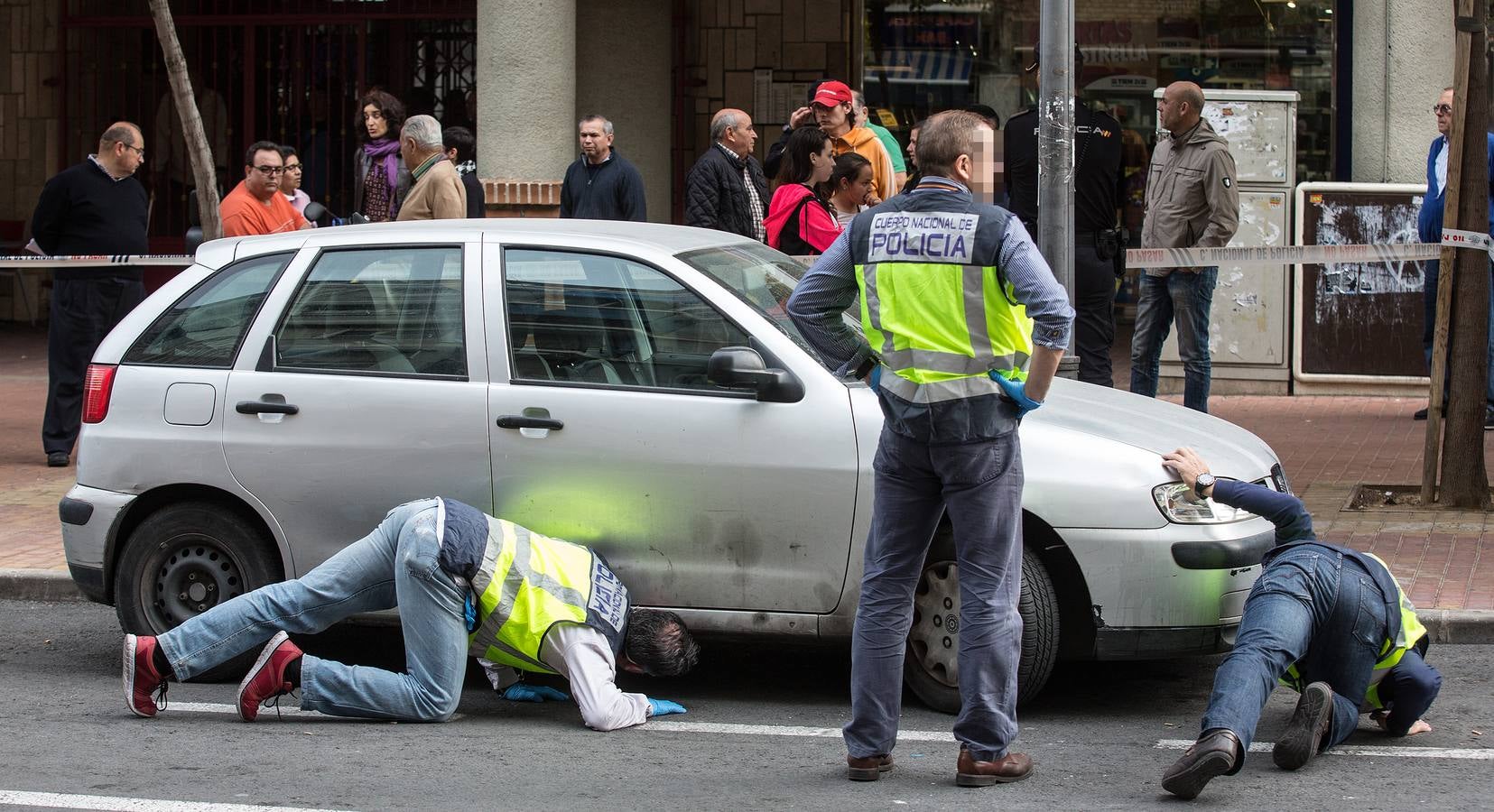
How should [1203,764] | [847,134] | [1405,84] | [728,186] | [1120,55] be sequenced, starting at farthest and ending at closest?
[1120,55]
[1405,84]
[847,134]
[728,186]
[1203,764]

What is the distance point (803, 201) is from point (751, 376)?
3.24 metres

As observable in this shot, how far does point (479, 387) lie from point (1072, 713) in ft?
7.17

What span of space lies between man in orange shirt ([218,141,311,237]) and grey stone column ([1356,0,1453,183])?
711cm

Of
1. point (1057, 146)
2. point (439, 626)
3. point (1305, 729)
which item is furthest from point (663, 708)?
point (1057, 146)

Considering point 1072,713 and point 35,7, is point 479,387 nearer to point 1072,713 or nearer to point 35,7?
point 1072,713

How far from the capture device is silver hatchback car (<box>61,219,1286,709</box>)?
5668 millimetres

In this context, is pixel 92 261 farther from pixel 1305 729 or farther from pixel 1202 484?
pixel 1305 729

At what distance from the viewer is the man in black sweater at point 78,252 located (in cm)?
1048

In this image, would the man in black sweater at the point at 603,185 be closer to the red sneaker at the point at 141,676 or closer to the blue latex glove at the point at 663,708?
the blue latex glove at the point at 663,708

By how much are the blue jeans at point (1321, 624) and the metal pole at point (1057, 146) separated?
254 centimetres

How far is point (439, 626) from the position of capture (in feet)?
18.6

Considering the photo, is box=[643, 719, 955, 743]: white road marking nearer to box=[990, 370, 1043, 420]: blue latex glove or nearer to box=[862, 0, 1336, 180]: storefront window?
box=[990, 370, 1043, 420]: blue latex glove

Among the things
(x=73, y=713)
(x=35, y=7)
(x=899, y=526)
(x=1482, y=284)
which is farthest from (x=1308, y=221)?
(x=35, y=7)

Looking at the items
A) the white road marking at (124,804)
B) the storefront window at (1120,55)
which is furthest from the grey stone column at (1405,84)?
the white road marking at (124,804)
